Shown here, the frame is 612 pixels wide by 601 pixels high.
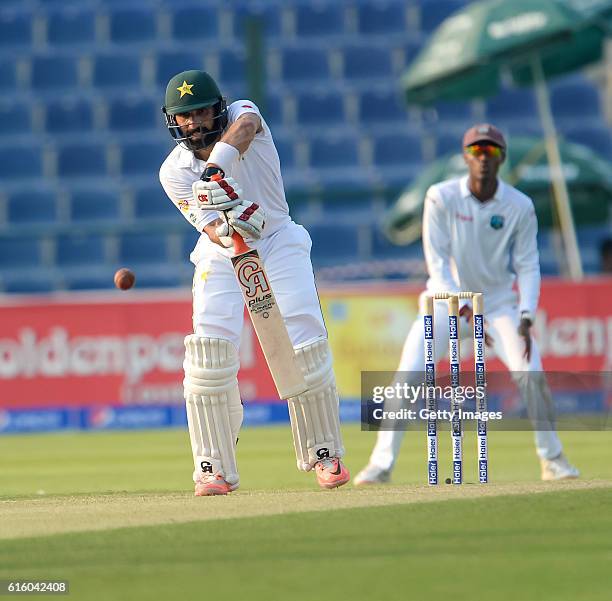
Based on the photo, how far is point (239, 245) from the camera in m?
6.47

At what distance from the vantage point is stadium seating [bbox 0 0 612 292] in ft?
61.4

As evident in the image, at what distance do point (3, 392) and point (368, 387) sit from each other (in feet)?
25.0

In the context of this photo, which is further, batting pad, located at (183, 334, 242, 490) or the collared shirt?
the collared shirt

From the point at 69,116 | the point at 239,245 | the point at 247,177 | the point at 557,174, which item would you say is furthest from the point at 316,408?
the point at 69,116

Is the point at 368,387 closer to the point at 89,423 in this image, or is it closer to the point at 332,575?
the point at 332,575

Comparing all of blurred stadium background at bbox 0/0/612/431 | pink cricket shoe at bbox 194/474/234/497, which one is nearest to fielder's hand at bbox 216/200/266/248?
pink cricket shoe at bbox 194/474/234/497

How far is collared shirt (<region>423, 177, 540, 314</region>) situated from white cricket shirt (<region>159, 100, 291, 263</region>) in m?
1.39

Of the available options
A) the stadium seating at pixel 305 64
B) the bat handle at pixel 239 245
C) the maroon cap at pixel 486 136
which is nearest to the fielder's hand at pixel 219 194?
the bat handle at pixel 239 245

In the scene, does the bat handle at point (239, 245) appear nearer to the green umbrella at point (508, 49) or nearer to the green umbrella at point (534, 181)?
the green umbrella at point (508, 49)

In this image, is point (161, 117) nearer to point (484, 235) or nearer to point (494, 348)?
point (484, 235)

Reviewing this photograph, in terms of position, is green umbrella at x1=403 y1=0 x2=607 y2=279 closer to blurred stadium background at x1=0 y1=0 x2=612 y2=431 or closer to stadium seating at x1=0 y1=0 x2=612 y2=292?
blurred stadium background at x1=0 y1=0 x2=612 y2=431

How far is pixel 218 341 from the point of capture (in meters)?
6.59

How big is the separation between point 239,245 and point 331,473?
1110 mm

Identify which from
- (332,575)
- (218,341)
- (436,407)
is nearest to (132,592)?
(332,575)
